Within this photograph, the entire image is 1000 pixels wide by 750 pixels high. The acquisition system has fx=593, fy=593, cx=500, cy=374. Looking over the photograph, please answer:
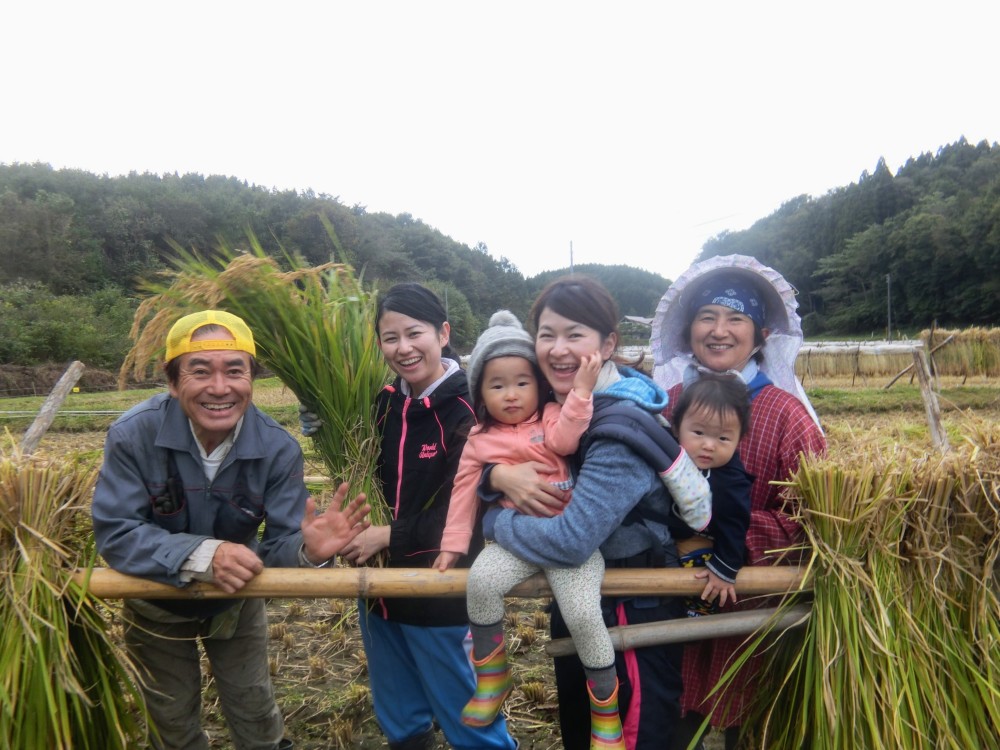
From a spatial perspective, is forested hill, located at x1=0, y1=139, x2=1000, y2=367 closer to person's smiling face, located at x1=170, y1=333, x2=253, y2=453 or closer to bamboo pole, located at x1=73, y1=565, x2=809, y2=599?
person's smiling face, located at x1=170, y1=333, x2=253, y2=453

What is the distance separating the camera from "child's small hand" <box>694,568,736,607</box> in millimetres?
1778

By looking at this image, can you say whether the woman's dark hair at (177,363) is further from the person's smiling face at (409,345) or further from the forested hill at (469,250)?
the forested hill at (469,250)

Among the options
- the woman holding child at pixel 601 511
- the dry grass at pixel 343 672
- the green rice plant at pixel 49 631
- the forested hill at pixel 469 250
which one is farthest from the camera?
the forested hill at pixel 469 250

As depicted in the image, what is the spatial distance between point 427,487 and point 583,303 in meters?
0.97

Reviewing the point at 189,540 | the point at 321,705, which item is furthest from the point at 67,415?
the point at 189,540

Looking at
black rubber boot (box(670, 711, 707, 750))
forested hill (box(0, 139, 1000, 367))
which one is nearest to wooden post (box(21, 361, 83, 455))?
black rubber boot (box(670, 711, 707, 750))

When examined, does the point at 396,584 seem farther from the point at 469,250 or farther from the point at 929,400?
the point at 469,250

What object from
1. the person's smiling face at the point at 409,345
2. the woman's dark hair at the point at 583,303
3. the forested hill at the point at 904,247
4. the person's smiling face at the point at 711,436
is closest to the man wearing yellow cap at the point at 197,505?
the person's smiling face at the point at 409,345

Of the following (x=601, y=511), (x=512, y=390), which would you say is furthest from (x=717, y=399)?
(x=512, y=390)

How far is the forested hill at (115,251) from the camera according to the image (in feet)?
86.8

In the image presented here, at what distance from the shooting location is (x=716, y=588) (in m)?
1.79

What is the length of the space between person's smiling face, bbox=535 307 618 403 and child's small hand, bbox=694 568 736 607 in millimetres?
695

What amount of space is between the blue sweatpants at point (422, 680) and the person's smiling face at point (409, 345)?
99cm

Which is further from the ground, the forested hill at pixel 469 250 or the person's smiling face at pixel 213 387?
the forested hill at pixel 469 250
